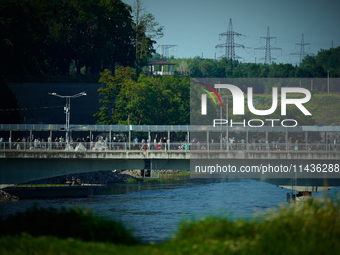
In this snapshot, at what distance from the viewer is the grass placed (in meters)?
21.4

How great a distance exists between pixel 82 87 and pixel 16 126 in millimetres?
44598

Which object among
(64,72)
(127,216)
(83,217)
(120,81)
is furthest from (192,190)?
(64,72)

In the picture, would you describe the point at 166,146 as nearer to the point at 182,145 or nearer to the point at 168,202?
the point at 182,145

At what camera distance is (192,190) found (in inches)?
2931

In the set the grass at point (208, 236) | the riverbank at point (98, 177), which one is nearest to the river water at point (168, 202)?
the riverbank at point (98, 177)

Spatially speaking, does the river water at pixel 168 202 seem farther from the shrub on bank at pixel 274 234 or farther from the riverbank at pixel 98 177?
the shrub on bank at pixel 274 234

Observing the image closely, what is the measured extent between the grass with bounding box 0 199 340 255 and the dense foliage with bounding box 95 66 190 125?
74.3m

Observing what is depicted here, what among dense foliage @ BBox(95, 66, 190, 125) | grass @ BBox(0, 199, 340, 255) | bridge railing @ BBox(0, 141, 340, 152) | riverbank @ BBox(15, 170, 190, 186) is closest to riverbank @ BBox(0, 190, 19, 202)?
riverbank @ BBox(15, 170, 190, 186)

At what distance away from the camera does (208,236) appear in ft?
76.0

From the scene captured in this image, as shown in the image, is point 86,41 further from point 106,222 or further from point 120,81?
point 106,222

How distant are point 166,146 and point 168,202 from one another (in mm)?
6174

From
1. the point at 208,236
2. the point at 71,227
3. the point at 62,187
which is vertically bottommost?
the point at 62,187

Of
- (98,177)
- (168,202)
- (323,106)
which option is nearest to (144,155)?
(168,202)

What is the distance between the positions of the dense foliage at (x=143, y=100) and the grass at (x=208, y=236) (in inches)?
2925
